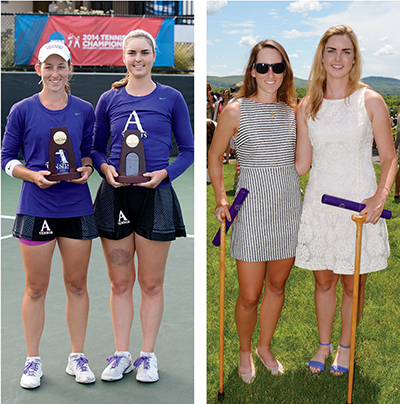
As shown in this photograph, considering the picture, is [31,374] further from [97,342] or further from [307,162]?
[307,162]

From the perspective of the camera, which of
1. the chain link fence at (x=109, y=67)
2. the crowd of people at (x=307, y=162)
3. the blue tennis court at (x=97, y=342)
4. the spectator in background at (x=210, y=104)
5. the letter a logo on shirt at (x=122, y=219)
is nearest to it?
the crowd of people at (x=307, y=162)

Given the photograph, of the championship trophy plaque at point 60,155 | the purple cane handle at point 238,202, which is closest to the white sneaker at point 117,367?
the purple cane handle at point 238,202

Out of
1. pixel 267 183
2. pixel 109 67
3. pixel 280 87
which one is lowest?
pixel 267 183

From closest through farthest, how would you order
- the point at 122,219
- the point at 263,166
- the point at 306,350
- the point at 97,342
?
the point at 263,166
the point at 122,219
the point at 306,350
the point at 97,342

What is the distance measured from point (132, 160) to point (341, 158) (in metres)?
1.14

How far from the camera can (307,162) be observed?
2953 millimetres

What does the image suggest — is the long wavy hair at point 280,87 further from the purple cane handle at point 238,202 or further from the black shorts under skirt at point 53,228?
the black shorts under skirt at point 53,228

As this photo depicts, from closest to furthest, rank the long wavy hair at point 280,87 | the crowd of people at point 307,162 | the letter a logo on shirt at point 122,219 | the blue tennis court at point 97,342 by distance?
the crowd of people at point 307,162 < the long wavy hair at point 280,87 < the letter a logo on shirt at point 122,219 < the blue tennis court at point 97,342

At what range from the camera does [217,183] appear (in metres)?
2.99

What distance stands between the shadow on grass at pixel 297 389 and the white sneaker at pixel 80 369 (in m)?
0.78

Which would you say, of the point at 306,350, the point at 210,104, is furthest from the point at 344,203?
the point at 210,104

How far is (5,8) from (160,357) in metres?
14.8

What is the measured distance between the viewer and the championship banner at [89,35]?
12266 millimetres

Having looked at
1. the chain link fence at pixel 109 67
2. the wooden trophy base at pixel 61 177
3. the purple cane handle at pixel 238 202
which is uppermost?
the chain link fence at pixel 109 67
